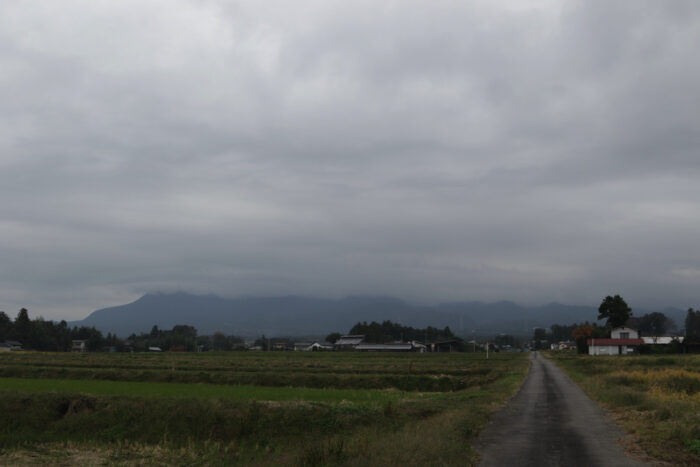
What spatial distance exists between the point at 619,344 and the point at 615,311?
26.6 metres

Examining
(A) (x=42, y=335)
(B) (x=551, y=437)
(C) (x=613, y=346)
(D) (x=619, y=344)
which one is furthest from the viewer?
(A) (x=42, y=335)

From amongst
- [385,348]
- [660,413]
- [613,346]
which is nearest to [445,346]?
[385,348]

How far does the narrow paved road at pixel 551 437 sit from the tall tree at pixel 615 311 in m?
112

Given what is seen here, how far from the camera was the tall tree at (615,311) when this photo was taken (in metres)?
130

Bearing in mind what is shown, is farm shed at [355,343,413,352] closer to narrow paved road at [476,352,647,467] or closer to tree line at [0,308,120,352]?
tree line at [0,308,120,352]

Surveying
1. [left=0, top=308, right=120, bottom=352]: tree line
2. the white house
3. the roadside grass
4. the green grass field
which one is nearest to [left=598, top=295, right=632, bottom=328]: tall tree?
the white house

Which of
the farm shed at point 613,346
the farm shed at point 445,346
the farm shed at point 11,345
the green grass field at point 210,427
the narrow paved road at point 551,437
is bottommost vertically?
the farm shed at point 445,346

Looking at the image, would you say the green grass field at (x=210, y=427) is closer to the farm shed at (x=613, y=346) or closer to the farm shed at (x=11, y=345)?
the farm shed at (x=613, y=346)

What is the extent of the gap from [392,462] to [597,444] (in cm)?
826

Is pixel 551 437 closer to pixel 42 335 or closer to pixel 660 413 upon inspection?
pixel 660 413

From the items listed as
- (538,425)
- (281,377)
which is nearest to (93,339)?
(281,377)

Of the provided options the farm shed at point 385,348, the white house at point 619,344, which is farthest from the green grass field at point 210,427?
the farm shed at point 385,348

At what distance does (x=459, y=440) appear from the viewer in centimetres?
1680

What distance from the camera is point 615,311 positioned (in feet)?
431
